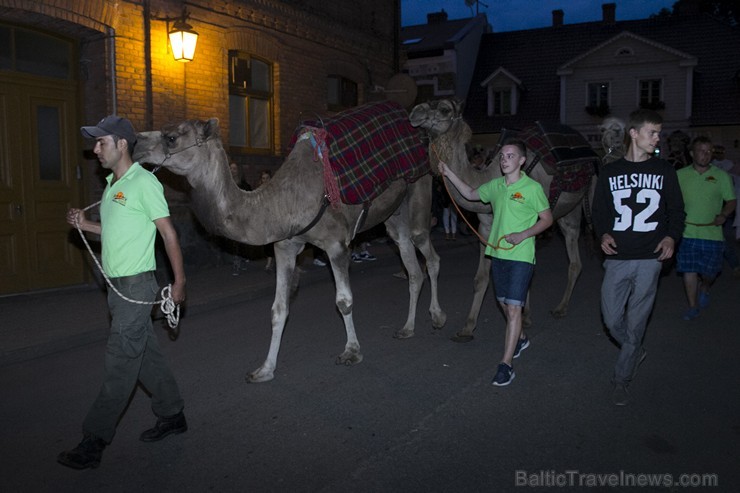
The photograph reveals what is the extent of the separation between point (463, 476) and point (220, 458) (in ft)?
5.28

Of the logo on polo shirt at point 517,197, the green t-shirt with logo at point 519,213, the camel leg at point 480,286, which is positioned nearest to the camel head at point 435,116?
the camel leg at point 480,286

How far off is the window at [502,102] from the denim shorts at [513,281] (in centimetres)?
3095

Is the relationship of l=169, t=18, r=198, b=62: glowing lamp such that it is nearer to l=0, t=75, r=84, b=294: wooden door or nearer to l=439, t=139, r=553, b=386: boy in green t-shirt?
l=0, t=75, r=84, b=294: wooden door

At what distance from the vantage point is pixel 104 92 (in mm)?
10547

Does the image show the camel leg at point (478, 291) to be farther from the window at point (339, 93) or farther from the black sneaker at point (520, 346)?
the window at point (339, 93)

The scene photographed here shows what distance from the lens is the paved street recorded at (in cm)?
408

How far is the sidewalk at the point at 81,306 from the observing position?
726 centimetres

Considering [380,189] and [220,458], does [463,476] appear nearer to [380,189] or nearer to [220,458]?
[220,458]

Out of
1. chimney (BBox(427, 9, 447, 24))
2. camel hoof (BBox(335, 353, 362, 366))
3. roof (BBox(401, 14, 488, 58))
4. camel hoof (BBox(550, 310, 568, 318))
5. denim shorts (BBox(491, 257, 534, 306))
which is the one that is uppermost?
chimney (BBox(427, 9, 447, 24))

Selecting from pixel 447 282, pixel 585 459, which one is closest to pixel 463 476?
pixel 585 459

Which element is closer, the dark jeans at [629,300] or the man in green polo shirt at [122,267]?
the man in green polo shirt at [122,267]

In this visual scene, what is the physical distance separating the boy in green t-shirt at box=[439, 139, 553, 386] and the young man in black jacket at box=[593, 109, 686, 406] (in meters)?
0.51

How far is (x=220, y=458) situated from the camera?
14.3ft

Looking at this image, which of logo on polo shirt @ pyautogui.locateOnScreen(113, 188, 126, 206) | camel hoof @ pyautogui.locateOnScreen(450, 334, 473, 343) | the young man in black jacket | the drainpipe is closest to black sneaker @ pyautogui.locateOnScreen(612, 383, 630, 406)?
the young man in black jacket
